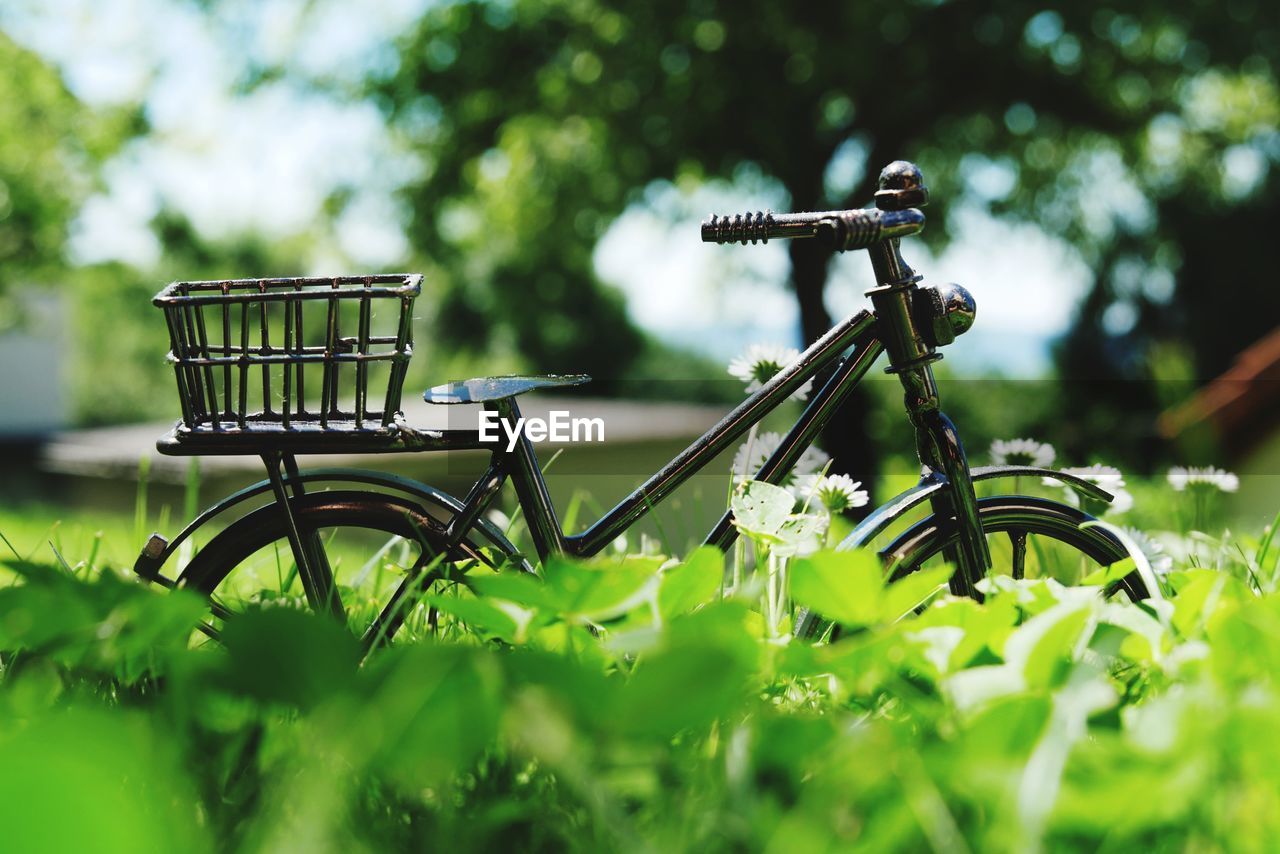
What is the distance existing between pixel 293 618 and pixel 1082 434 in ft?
49.7

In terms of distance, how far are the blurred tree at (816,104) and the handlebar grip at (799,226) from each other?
6782 mm

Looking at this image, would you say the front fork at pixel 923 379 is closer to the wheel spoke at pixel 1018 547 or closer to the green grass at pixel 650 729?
the wheel spoke at pixel 1018 547

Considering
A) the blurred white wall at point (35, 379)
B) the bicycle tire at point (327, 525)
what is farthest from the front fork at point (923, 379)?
the blurred white wall at point (35, 379)

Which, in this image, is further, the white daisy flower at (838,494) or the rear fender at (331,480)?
the white daisy flower at (838,494)

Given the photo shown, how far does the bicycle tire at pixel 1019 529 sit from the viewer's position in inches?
66.6

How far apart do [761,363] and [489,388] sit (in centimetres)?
59

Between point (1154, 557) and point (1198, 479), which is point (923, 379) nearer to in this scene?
point (1154, 557)

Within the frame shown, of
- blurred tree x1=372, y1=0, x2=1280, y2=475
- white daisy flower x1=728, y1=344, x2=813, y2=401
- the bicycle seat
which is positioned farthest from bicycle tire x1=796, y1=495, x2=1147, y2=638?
blurred tree x1=372, y1=0, x2=1280, y2=475

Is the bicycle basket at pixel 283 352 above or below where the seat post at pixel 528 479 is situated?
above

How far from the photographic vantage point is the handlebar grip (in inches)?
61.7

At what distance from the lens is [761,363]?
1973mm

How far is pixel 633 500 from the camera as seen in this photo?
170cm

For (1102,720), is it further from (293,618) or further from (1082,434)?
(1082,434)

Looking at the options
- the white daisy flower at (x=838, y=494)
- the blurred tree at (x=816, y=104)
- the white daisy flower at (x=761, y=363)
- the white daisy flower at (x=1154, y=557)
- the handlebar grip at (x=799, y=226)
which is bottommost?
the white daisy flower at (x=1154, y=557)
